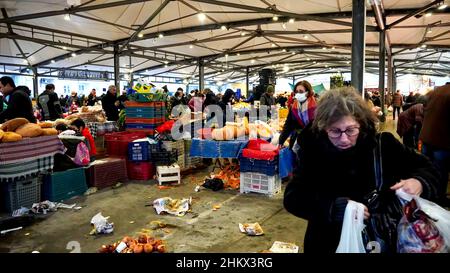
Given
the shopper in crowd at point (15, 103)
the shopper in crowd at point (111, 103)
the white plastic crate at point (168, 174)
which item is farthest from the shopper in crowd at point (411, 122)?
the shopper in crowd at point (111, 103)

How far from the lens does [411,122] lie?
642 cm

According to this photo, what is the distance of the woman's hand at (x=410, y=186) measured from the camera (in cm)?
A: 132

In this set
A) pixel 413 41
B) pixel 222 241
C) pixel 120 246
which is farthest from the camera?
pixel 413 41

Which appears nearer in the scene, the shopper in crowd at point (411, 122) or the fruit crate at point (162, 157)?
the fruit crate at point (162, 157)

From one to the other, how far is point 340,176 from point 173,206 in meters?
3.21

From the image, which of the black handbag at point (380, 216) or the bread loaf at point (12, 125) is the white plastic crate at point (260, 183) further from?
the black handbag at point (380, 216)

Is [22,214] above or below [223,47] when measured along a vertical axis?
below

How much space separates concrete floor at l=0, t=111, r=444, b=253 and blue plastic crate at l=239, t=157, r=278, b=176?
1.22 feet

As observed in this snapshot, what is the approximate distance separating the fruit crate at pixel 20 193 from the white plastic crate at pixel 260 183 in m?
2.87

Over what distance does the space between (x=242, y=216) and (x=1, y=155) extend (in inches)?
117
